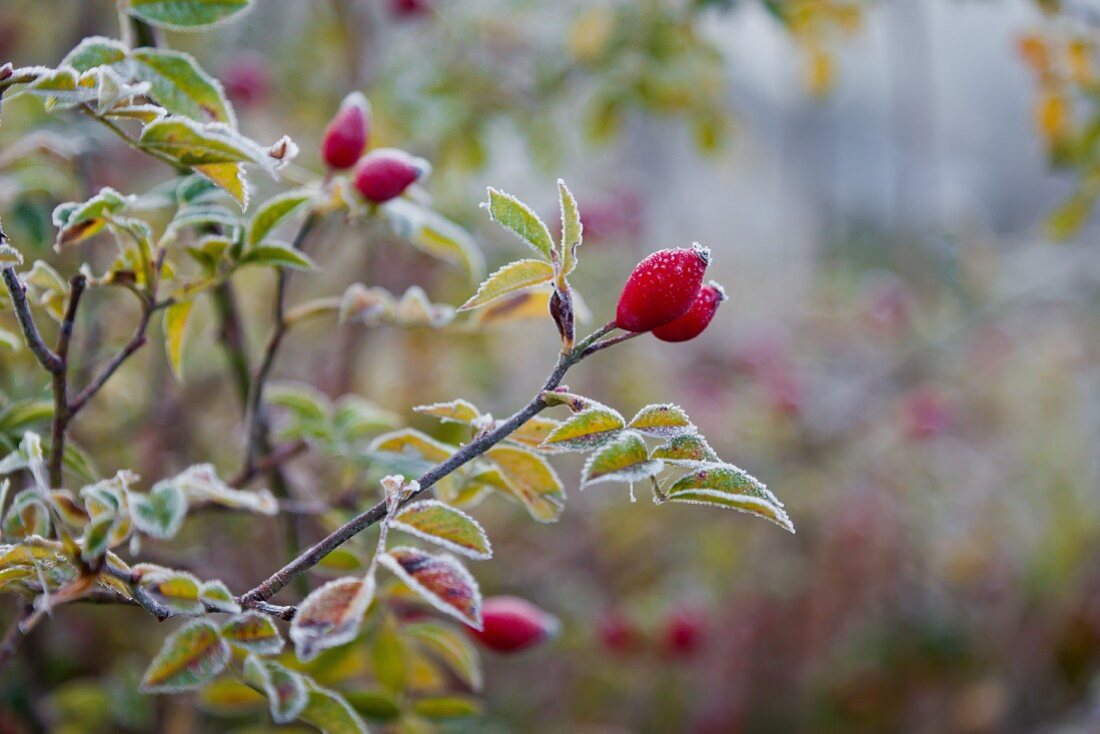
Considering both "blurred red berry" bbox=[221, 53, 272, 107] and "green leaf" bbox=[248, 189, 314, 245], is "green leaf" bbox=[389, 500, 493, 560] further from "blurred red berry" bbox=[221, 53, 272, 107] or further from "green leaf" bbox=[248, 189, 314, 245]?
"blurred red berry" bbox=[221, 53, 272, 107]

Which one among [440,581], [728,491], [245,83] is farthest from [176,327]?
[245,83]

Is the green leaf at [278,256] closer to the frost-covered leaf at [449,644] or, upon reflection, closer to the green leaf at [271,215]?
the green leaf at [271,215]

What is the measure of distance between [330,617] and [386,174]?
337 millimetres

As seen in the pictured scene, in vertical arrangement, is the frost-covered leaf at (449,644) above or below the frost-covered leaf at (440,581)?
below

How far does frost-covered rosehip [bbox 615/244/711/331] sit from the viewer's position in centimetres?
53

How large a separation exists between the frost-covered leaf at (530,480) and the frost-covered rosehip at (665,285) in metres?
0.14

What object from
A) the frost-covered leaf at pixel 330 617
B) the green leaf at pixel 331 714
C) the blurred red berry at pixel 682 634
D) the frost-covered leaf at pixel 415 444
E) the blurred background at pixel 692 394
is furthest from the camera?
the blurred red berry at pixel 682 634

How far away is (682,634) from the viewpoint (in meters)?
1.52

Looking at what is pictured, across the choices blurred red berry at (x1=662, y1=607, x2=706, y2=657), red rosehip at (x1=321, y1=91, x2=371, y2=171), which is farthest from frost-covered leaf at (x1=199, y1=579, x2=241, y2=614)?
blurred red berry at (x1=662, y1=607, x2=706, y2=657)

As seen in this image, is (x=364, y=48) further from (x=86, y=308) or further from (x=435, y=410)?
(x=435, y=410)

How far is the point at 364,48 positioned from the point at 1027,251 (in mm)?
1800

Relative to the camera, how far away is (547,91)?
4.86 ft

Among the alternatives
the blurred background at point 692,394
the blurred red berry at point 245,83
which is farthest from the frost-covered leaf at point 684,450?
the blurred red berry at point 245,83

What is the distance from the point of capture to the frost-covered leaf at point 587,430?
1.68 feet
